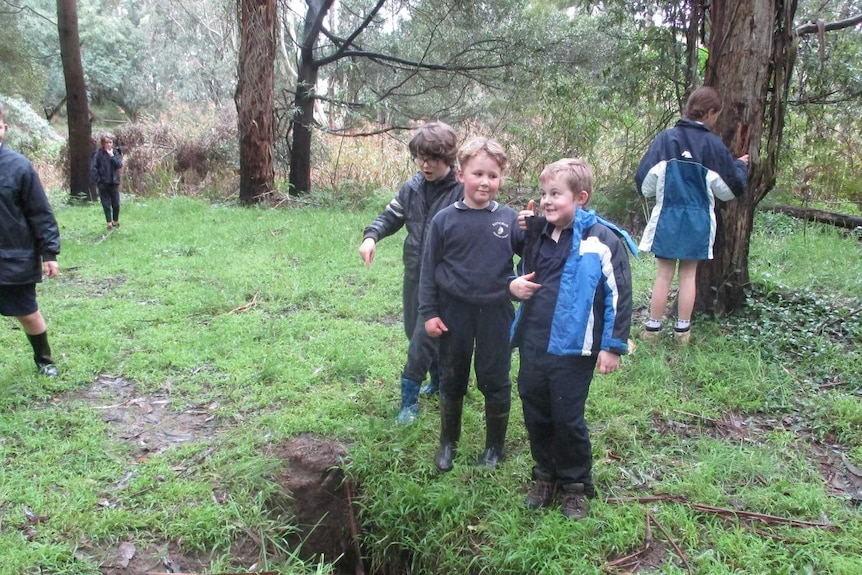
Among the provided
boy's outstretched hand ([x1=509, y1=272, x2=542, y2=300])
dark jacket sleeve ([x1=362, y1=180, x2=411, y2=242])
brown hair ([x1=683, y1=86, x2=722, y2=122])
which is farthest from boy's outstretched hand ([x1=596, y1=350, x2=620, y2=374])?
brown hair ([x1=683, y1=86, x2=722, y2=122])

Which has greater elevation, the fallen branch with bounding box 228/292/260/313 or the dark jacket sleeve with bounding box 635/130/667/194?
the dark jacket sleeve with bounding box 635/130/667/194

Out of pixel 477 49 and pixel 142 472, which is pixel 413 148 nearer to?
pixel 142 472

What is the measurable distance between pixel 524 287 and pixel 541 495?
1129 millimetres

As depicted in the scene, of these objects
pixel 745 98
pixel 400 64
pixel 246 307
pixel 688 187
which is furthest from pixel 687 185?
pixel 400 64

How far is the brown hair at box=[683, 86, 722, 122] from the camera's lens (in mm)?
4785

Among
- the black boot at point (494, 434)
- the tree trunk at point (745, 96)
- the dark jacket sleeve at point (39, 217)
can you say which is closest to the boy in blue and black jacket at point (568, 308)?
the black boot at point (494, 434)

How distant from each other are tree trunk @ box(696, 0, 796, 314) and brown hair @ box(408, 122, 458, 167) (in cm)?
264

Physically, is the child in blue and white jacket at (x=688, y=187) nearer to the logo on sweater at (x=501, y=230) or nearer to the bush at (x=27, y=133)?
the logo on sweater at (x=501, y=230)

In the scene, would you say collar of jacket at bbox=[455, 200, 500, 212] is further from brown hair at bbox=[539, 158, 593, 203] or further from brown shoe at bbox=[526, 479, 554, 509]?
brown shoe at bbox=[526, 479, 554, 509]

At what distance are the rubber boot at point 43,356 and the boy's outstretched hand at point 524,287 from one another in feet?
12.3

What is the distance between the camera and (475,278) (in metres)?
3.31

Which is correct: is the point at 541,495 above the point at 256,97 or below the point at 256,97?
below

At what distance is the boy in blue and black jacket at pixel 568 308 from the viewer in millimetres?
2973

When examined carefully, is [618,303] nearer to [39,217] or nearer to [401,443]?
[401,443]
